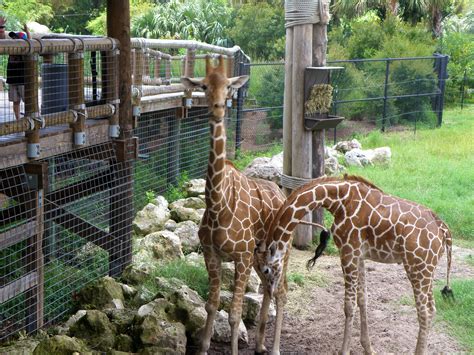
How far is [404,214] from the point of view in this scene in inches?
239

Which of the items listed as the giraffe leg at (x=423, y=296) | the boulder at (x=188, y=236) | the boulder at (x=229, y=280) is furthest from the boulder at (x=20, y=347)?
the boulder at (x=188, y=236)

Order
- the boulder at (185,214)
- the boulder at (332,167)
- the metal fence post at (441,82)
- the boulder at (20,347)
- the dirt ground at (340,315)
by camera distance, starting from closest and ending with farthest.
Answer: the boulder at (20,347) → the dirt ground at (340,315) → the boulder at (185,214) → the boulder at (332,167) → the metal fence post at (441,82)

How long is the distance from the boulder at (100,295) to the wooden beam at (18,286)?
1.68ft

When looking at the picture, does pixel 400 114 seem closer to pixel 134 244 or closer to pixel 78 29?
pixel 134 244

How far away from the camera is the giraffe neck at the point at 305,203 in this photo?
5.98m

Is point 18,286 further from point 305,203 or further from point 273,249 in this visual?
point 305,203

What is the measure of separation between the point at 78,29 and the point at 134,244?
106 feet

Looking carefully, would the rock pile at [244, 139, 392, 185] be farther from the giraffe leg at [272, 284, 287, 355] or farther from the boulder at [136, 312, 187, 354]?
the boulder at [136, 312, 187, 354]

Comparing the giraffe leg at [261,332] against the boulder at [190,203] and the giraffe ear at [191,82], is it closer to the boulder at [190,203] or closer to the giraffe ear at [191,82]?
the giraffe ear at [191,82]

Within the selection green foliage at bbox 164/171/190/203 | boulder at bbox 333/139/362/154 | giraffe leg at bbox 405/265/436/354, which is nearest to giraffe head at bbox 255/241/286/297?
giraffe leg at bbox 405/265/436/354

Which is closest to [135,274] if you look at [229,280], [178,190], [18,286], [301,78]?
[229,280]

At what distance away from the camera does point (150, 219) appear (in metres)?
9.84

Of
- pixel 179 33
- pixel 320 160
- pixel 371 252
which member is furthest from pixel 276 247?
pixel 179 33

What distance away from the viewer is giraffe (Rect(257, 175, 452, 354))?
5.98m
